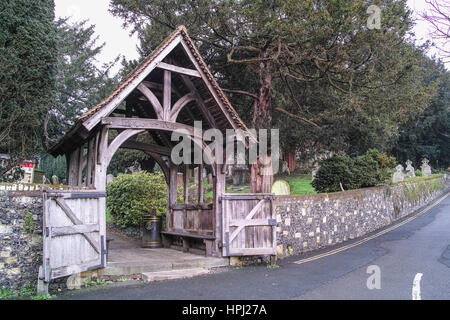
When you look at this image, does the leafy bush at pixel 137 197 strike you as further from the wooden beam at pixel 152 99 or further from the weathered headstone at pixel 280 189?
the wooden beam at pixel 152 99

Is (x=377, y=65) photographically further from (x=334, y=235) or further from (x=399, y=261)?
(x=399, y=261)

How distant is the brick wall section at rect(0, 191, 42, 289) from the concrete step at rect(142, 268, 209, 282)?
2.20 m

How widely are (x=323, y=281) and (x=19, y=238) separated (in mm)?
6246

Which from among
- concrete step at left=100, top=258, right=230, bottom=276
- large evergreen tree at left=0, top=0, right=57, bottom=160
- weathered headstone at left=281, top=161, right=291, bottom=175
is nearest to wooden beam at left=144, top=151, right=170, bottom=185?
concrete step at left=100, top=258, right=230, bottom=276

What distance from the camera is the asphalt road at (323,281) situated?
6777 mm

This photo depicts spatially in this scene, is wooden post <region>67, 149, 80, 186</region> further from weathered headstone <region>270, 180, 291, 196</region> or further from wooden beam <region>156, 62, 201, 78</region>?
weathered headstone <region>270, 180, 291, 196</region>

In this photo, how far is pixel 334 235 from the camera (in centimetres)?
1428

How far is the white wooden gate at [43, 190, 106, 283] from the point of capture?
6.95m

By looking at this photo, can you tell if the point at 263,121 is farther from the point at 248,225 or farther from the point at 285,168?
the point at 285,168

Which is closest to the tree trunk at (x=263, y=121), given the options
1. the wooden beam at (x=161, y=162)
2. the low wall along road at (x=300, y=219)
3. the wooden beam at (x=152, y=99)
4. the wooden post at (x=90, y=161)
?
the low wall along road at (x=300, y=219)

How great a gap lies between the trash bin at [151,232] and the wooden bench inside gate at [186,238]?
0.22m
